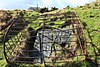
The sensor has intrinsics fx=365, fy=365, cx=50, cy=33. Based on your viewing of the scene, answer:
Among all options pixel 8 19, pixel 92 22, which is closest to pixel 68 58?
pixel 92 22

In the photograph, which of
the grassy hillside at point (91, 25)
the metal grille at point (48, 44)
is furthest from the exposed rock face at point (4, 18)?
the metal grille at point (48, 44)

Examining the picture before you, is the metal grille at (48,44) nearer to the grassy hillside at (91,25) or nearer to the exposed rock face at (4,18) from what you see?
the grassy hillside at (91,25)

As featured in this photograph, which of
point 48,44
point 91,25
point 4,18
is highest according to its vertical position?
point 4,18

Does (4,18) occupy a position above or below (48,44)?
above

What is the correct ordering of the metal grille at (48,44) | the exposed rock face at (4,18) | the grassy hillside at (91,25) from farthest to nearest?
the exposed rock face at (4,18), the grassy hillside at (91,25), the metal grille at (48,44)

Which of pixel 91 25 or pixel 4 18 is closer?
pixel 91 25

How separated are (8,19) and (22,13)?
5.63ft

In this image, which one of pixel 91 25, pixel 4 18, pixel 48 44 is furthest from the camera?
pixel 4 18

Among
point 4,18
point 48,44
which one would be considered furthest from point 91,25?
point 4,18

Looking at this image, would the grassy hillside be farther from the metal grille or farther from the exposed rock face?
the exposed rock face

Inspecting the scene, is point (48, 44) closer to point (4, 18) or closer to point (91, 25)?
point (91, 25)

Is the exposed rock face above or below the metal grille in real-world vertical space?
above

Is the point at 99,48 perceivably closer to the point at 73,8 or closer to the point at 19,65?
the point at 19,65

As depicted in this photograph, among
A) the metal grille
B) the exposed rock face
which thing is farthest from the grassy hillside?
the exposed rock face
